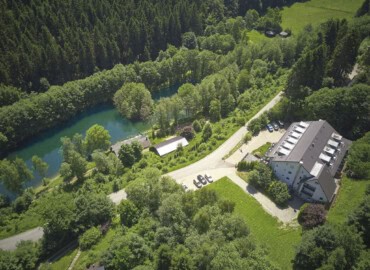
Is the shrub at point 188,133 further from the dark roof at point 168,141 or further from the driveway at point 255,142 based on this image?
the driveway at point 255,142

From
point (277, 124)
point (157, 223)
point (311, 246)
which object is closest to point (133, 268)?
point (157, 223)

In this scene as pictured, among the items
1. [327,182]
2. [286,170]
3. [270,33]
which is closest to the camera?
[327,182]

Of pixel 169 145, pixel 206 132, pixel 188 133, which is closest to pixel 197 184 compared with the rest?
pixel 169 145

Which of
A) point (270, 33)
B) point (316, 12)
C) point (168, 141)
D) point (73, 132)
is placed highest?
point (316, 12)

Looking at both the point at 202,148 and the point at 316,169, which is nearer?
the point at 316,169

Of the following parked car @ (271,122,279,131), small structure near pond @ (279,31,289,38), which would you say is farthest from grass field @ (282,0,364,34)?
parked car @ (271,122,279,131)

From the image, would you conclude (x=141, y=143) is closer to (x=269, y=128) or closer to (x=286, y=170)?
(x=269, y=128)
